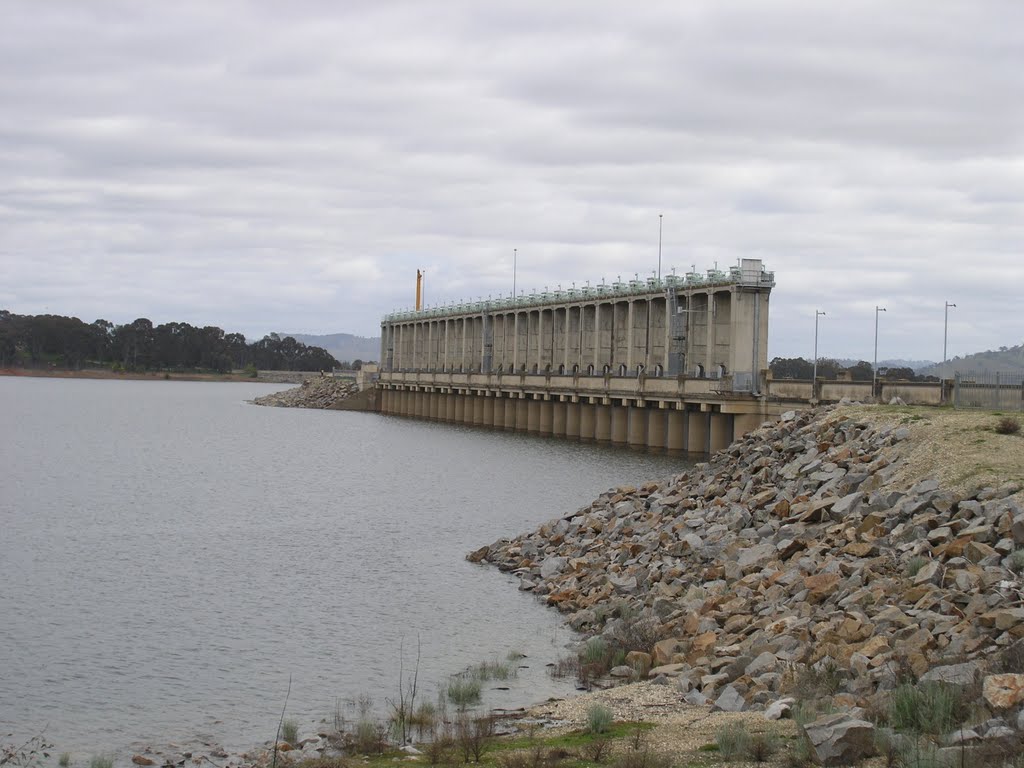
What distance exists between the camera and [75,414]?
109812mm

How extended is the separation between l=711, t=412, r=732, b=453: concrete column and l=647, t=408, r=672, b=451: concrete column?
6.78 metres

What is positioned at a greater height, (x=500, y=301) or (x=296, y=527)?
(x=500, y=301)

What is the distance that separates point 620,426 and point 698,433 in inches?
392

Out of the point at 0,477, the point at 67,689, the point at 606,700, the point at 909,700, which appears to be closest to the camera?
the point at 909,700

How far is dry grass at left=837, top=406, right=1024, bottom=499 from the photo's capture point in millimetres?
21094

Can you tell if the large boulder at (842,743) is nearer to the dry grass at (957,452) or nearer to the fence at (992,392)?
the dry grass at (957,452)

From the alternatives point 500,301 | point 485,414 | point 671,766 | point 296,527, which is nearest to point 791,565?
point 671,766

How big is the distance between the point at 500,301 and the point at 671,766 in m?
98.9

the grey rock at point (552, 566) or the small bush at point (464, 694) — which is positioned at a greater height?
the grey rock at point (552, 566)

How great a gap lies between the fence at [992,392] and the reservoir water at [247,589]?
44.6 ft

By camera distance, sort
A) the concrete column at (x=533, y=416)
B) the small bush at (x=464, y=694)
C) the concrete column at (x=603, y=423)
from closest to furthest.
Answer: the small bush at (x=464, y=694) → the concrete column at (x=603, y=423) → the concrete column at (x=533, y=416)

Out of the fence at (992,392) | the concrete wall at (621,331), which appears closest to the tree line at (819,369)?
the concrete wall at (621,331)

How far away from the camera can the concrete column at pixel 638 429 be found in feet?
238

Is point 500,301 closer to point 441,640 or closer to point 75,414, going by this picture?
point 75,414
